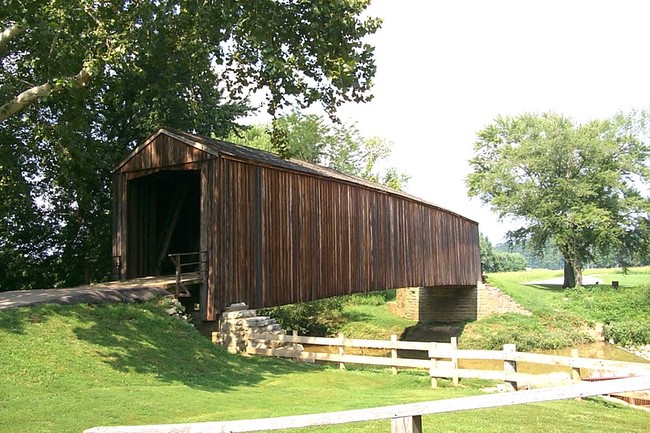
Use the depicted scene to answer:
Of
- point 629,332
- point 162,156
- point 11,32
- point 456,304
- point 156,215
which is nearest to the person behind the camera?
point 11,32

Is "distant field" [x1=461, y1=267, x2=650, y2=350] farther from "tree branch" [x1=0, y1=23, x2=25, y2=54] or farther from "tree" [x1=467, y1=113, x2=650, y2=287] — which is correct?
"tree branch" [x1=0, y1=23, x2=25, y2=54]

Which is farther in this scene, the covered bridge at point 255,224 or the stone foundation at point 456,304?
the stone foundation at point 456,304

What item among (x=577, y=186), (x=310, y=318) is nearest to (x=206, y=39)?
(x=310, y=318)

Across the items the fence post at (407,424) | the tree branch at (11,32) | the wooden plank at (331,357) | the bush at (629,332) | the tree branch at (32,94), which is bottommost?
the bush at (629,332)

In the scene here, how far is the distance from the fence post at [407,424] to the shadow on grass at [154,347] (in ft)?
21.6

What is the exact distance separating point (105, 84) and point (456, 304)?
64.4 feet

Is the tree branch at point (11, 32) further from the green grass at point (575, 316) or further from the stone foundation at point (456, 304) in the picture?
the stone foundation at point (456, 304)

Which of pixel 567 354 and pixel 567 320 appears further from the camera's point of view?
pixel 567 320

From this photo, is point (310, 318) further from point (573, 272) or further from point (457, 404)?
point (457, 404)

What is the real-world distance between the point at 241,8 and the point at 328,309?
18.8 metres

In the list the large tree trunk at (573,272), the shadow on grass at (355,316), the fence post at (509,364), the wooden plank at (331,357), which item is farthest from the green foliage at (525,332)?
the fence post at (509,364)

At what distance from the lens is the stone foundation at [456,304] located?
28.9 m

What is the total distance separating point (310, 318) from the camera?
28.5 m

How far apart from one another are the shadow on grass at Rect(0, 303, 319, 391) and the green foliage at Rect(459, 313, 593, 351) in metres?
14.9
